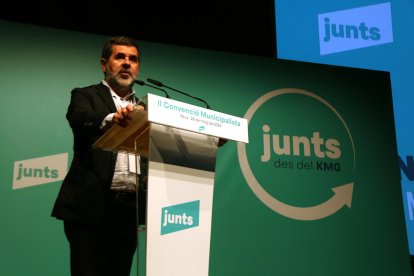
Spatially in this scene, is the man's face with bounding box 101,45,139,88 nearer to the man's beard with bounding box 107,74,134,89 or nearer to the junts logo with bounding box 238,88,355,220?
the man's beard with bounding box 107,74,134,89

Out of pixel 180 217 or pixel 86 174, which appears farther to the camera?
pixel 86 174

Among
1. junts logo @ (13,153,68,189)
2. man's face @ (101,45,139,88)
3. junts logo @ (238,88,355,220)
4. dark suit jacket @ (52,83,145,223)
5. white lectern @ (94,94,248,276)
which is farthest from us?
junts logo @ (238,88,355,220)

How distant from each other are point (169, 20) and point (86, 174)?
309cm

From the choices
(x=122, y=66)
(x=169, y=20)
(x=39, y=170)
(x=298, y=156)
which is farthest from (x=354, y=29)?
(x=39, y=170)

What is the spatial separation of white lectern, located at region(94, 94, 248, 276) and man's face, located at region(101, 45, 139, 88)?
0.50 metres

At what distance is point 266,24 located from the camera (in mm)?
5102

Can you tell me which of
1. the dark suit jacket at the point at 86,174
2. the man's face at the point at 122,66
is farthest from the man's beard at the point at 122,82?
the dark suit jacket at the point at 86,174

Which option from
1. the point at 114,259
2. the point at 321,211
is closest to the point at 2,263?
the point at 114,259

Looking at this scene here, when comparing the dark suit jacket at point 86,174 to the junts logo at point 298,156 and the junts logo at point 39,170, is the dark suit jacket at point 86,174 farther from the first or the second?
the junts logo at point 298,156

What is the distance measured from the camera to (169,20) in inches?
194

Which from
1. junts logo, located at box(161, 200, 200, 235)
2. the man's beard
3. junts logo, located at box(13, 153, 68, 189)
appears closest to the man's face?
the man's beard

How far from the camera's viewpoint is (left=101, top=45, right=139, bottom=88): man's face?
2377 millimetres

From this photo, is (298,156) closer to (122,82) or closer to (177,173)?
(122,82)

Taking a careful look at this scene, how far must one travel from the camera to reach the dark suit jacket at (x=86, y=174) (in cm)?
202
